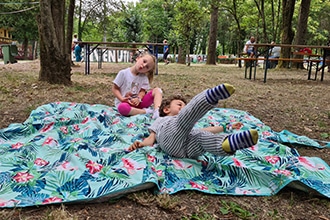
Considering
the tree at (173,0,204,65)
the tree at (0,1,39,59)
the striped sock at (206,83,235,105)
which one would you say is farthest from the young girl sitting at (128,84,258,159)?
the tree at (0,1,39,59)

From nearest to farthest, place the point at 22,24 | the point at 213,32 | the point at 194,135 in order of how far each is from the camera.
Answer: the point at 194,135 → the point at 213,32 → the point at 22,24

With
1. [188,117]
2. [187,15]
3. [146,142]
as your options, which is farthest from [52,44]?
[187,15]

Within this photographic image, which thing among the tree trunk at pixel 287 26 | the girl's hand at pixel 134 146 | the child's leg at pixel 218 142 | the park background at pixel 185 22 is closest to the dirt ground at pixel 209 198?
the child's leg at pixel 218 142

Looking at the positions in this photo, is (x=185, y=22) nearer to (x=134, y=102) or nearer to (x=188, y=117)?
(x=134, y=102)

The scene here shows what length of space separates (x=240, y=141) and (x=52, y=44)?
4.70m

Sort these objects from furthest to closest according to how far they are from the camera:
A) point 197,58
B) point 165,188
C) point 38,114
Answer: point 197,58
point 38,114
point 165,188

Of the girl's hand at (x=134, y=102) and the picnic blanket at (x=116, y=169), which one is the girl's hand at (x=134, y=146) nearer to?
the picnic blanket at (x=116, y=169)

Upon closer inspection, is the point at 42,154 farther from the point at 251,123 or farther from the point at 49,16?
the point at 49,16

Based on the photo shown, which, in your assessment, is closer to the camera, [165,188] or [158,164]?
[165,188]

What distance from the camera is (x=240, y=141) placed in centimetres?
175

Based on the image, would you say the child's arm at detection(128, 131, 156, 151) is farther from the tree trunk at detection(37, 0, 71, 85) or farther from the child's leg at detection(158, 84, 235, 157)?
the tree trunk at detection(37, 0, 71, 85)

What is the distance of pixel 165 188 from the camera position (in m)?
1.83

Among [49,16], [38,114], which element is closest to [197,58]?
[49,16]

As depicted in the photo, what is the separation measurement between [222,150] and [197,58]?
1330 inches
